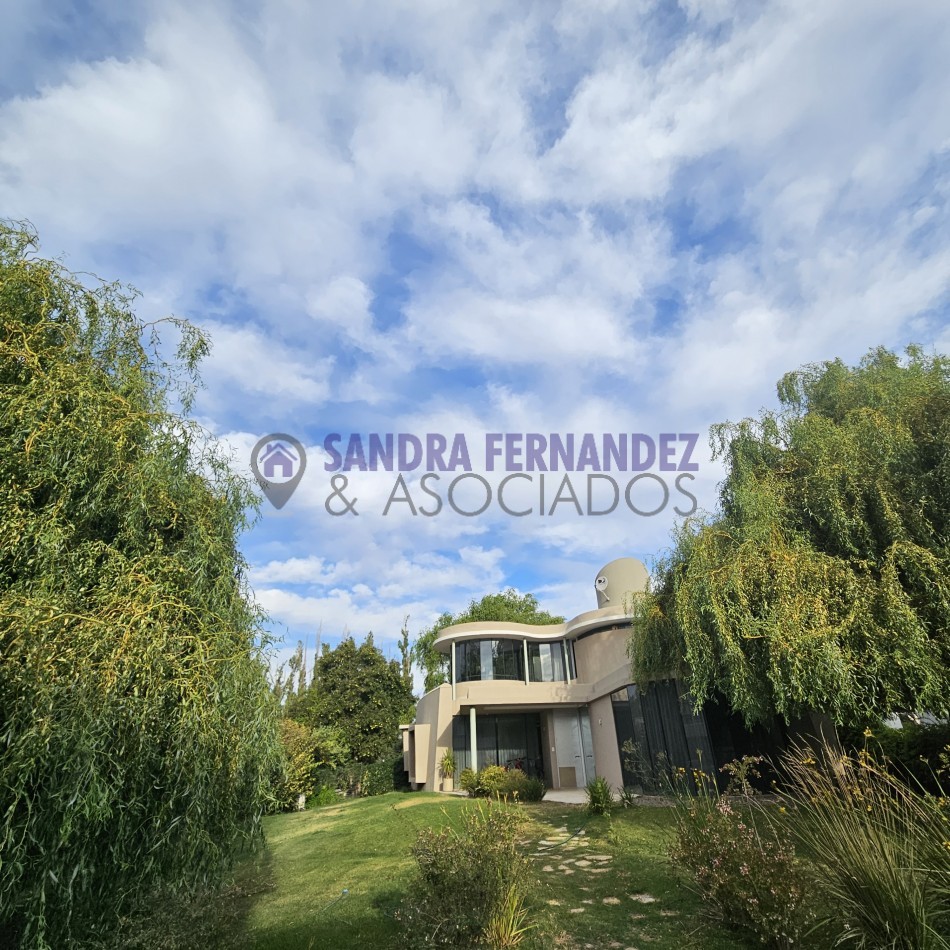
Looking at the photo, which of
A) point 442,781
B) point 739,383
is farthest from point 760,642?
point 442,781

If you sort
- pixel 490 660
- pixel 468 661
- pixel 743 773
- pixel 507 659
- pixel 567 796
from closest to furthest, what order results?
pixel 743 773 < pixel 567 796 < pixel 490 660 < pixel 507 659 < pixel 468 661

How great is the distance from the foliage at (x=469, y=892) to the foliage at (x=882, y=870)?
9.01 feet

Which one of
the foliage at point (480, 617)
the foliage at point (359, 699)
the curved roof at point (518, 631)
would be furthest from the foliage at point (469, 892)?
the foliage at point (480, 617)

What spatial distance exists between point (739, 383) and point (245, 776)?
13851 mm

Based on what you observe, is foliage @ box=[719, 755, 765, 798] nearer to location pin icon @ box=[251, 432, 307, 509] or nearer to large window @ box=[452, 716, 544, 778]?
location pin icon @ box=[251, 432, 307, 509]

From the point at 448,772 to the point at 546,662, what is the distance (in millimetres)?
5597

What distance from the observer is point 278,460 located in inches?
313

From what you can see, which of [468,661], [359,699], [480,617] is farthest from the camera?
[480,617]

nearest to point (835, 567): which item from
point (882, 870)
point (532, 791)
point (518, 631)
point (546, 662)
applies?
point (882, 870)

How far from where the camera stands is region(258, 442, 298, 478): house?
7.46 m

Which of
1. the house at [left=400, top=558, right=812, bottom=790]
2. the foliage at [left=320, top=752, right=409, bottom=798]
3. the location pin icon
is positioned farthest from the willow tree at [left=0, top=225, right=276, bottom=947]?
the foliage at [left=320, top=752, right=409, bottom=798]

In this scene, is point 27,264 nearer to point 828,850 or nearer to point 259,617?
point 259,617

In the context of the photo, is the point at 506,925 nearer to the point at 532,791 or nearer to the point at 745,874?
the point at 745,874

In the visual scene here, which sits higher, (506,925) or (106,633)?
(106,633)
